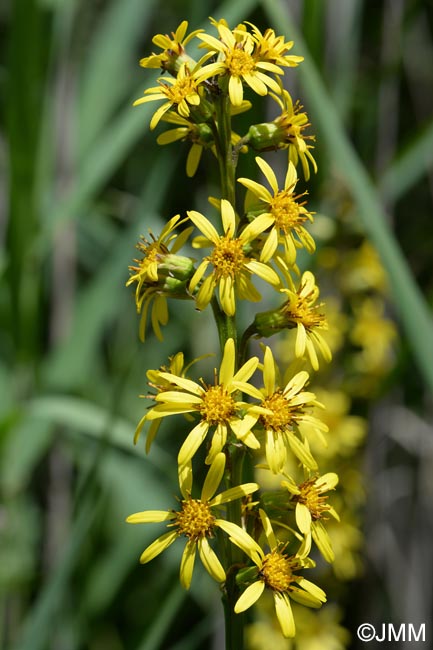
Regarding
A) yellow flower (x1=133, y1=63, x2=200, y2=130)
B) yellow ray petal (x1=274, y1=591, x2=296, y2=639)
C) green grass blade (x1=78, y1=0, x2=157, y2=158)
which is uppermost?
green grass blade (x1=78, y1=0, x2=157, y2=158)

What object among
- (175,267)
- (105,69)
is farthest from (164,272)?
(105,69)

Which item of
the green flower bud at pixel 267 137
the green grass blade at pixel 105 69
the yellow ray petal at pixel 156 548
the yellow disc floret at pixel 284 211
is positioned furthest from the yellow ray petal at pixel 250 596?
the green grass blade at pixel 105 69

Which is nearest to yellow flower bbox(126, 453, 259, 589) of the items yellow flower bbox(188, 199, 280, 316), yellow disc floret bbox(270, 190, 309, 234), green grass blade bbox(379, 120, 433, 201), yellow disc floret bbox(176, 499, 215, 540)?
yellow disc floret bbox(176, 499, 215, 540)

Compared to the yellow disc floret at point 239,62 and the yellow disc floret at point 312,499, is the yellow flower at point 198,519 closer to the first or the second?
the yellow disc floret at point 312,499

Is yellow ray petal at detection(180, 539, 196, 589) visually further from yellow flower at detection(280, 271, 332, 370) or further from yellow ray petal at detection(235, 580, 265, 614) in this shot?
yellow flower at detection(280, 271, 332, 370)

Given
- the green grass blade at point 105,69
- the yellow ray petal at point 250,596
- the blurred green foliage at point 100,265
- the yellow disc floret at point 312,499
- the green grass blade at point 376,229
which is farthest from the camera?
the green grass blade at point 105,69

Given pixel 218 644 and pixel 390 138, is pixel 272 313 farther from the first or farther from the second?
pixel 390 138
